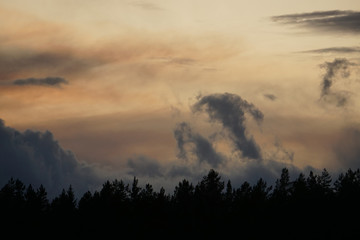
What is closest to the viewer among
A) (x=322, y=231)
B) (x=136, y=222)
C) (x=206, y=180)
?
(x=322, y=231)

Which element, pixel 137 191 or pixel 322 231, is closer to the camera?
pixel 322 231

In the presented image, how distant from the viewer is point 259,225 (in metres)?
143

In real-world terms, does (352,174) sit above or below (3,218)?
above

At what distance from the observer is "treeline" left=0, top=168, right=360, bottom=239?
142125 mm

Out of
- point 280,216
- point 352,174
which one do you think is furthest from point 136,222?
point 352,174

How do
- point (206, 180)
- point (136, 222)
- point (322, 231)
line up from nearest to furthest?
point (322, 231)
point (136, 222)
point (206, 180)

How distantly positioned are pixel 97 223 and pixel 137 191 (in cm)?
2333

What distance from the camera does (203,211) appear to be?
511ft

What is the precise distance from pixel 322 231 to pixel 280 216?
8917mm

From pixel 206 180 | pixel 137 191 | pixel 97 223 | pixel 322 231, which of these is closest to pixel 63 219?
pixel 97 223

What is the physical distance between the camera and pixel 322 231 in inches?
5576

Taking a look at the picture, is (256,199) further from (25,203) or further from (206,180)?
(25,203)

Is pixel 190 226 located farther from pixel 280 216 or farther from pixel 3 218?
pixel 3 218

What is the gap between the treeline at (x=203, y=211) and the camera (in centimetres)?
14212
